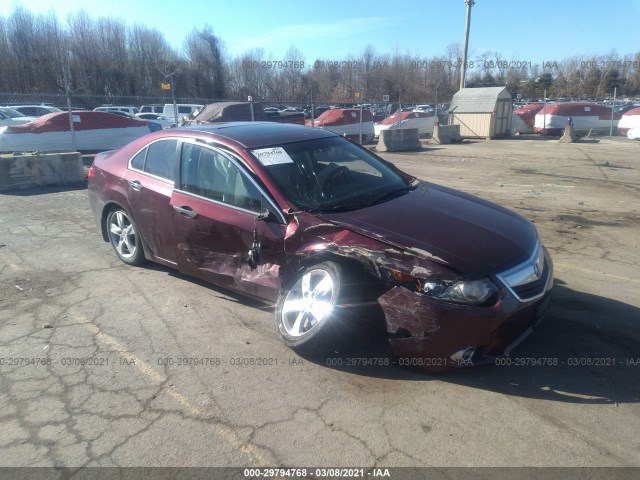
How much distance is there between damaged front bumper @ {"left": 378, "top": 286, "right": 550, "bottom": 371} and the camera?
3057 millimetres

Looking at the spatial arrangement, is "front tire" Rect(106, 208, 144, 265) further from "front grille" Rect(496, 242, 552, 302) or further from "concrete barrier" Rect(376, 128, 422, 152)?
"concrete barrier" Rect(376, 128, 422, 152)

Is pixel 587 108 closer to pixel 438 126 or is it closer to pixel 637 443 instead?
pixel 438 126

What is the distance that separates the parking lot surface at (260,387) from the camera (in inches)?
106

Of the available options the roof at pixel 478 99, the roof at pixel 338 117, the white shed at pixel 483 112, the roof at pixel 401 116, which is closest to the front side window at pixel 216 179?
the roof at pixel 338 117

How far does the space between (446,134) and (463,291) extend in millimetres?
21802

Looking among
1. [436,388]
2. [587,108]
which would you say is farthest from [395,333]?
[587,108]

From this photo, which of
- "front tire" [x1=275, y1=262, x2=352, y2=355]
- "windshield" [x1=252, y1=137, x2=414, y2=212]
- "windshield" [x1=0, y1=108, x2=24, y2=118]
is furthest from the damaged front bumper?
"windshield" [x1=0, y1=108, x2=24, y2=118]

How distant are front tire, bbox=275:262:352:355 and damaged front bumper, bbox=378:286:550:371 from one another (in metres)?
0.32

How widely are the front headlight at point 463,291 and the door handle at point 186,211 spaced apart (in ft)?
7.56

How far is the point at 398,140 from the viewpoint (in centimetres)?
1905

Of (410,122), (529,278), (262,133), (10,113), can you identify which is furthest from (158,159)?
(10,113)

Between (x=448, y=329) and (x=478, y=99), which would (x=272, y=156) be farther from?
(x=478, y=99)

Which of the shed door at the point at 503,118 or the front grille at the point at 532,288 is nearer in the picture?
the front grille at the point at 532,288

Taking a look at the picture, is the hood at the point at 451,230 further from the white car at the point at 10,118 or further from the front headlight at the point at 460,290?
the white car at the point at 10,118
